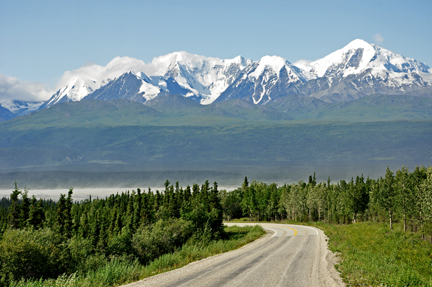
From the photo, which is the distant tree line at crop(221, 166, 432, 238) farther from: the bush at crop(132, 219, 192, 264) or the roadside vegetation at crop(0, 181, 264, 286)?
the bush at crop(132, 219, 192, 264)

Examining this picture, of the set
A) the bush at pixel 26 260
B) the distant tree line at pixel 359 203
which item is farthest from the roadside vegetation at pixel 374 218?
the bush at pixel 26 260

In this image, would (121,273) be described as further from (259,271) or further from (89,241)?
(89,241)

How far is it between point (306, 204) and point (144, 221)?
59159 mm

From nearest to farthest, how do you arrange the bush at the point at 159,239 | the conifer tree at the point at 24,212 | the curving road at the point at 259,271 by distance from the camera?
the curving road at the point at 259,271, the bush at the point at 159,239, the conifer tree at the point at 24,212

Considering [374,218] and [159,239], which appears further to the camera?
[374,218]

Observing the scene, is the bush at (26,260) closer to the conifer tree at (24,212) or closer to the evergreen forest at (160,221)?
the evergreen forest at (160,221)

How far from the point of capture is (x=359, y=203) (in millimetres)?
107438

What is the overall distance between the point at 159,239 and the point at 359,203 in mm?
70841

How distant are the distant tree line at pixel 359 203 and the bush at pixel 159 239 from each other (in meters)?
37.2

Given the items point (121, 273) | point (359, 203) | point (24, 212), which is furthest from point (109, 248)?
point (359, 203)

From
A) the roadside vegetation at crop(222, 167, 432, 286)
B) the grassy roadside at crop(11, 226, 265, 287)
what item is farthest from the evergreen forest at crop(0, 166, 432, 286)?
the grassy roadside at crop(11, 226, 265, 287)

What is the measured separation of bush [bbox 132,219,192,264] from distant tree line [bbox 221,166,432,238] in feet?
122

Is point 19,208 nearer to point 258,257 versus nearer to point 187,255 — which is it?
point 187,255

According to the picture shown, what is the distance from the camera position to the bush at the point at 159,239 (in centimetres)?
5279
